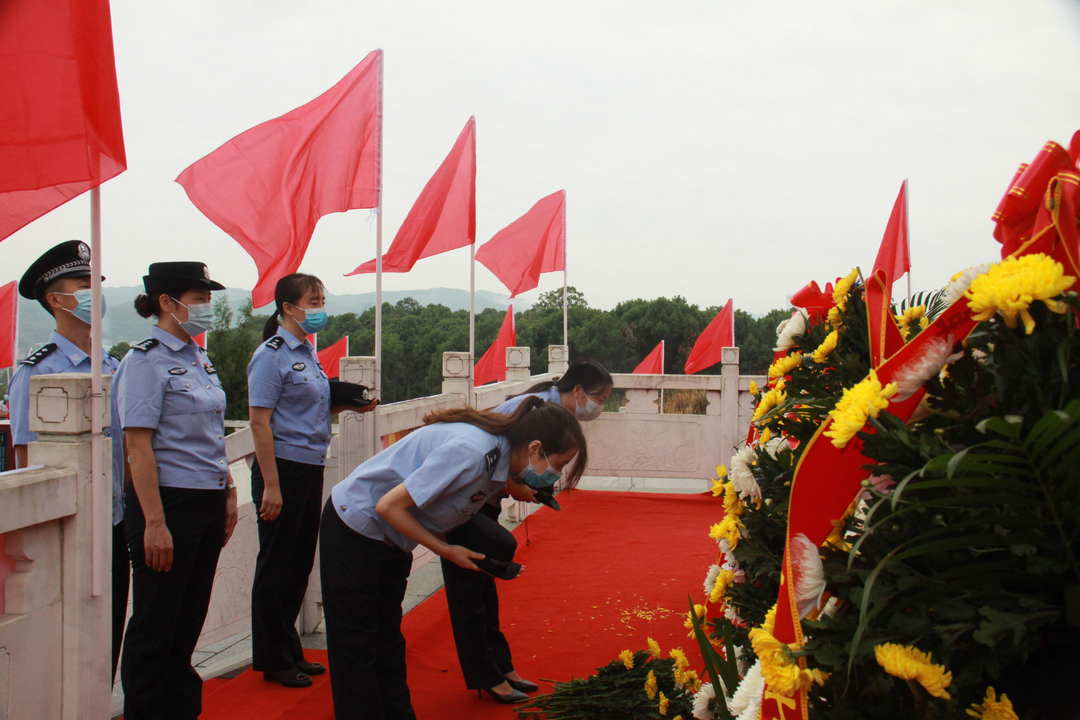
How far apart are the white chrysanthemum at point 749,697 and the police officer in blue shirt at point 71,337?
6.83 ft

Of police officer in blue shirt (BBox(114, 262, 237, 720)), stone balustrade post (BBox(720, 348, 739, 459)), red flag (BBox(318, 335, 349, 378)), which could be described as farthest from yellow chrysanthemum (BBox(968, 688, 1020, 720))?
red flag (BBox(318, 335, 349, 378))

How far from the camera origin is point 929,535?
76 centimetres

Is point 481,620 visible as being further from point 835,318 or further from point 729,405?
point 729,405

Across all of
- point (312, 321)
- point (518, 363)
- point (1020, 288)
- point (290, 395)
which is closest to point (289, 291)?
point (312, 321)

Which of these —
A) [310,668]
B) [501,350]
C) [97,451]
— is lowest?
[310,668]

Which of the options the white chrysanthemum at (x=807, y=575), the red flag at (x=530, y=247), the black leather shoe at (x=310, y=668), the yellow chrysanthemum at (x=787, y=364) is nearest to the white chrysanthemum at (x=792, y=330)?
the yellow chrysanthemum at (x=787, y=364)

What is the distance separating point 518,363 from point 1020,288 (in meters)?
5.63

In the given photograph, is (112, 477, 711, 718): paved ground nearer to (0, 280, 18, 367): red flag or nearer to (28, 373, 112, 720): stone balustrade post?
(28, 373, 112, 720): stone balustrade post

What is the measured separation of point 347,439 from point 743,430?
470 centimetres

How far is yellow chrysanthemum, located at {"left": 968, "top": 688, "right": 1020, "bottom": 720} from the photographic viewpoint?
75 centimetres

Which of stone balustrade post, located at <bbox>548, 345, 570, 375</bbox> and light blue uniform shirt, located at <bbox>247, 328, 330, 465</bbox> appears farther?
stone balustrade post, located at <bbox>548, 345, 570, 375</bbox>

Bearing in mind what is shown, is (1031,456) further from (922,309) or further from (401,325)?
(401,325)

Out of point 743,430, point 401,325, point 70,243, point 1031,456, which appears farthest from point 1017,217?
point 401,325

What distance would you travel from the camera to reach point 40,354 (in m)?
2.38
